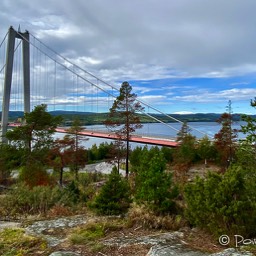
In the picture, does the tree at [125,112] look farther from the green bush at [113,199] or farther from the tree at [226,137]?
the green bush at [113,199]

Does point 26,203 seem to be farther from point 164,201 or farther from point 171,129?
point 171,129

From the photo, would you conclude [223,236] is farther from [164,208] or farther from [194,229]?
[164,208]

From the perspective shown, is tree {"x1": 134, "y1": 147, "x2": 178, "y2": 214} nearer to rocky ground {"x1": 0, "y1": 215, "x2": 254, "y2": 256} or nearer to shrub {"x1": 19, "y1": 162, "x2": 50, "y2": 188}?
rocky ground {"x1": 0, "y1": 215, "x2": 254, "y2": 256}

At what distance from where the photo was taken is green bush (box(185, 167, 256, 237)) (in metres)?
3.15

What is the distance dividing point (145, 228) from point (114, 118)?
44.9 feet

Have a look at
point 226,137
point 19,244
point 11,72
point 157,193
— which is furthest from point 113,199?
point 11,72

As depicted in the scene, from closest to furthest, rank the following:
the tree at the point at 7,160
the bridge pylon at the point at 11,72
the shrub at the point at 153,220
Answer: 1. the shrub at the point at 153,220
2. the tree at the point at 7,160
3. the bridge pylon at the point at 11,72

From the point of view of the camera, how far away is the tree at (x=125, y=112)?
16.9 metres

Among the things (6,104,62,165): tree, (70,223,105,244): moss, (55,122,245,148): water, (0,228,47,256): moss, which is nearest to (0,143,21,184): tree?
(6,104,62,165): tree

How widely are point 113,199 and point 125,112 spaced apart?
12.2m

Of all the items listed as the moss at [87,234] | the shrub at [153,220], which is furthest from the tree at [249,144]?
the moss at [87,234]

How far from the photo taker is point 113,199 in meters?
4.80

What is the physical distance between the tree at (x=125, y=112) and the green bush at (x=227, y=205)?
44.1 ft

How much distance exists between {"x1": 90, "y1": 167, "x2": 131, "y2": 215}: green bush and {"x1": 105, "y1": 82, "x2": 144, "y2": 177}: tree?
1197 cm
